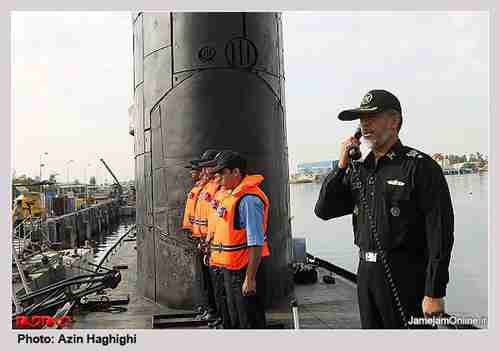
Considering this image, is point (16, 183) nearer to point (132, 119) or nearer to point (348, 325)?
point (132, 119)

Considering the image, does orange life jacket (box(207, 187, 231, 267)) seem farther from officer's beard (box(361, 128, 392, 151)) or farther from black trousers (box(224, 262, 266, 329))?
officer's beard (box(361, 128, 392, 151))

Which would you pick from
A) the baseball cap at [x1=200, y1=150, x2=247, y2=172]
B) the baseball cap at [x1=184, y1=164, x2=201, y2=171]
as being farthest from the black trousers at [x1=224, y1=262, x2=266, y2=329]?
the baseball cap at [x1=184, y1=164, x2=201, y2=171]

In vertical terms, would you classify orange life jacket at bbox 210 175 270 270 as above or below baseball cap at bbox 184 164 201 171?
below

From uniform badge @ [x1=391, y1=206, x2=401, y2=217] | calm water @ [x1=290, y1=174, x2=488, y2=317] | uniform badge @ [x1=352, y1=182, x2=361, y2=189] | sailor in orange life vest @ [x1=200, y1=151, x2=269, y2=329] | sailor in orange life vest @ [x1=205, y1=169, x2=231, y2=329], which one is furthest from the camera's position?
calm water @ [x1=290, y1=174, x2=488, y2=317]

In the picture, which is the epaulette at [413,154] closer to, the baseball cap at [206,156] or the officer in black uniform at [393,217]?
the officer in black uniform at [393,217]

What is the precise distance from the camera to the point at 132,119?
6.74 metres

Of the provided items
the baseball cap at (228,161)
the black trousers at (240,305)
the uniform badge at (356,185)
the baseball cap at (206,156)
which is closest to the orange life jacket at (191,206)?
the baseball cap at (206,156)

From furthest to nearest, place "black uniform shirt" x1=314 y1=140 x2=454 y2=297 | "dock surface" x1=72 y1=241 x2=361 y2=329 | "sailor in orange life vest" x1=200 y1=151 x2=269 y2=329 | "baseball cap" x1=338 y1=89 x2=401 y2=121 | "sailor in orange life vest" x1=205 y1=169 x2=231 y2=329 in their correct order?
"dock surface" x1=72 y1=241 x2=361 y2=329 < "sailor in orange life vest" x1=205 y1=169 x2=231 y2=329 < "sailor in orange life vest" x1=200 y1=151 x2=269 y2=329 < "baseball cap" x1=338 y1=89 x2=401 y2=121 < "black uniform shirt" x1=314 y1=140 x2=454 y2=297

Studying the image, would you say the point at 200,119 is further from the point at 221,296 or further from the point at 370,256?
the point at 370,256

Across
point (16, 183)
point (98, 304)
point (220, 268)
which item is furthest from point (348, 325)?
point (16, 183)

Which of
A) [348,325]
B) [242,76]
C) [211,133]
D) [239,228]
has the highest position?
[242,76]

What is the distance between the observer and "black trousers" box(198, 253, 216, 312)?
505cm

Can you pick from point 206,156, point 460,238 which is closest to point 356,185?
point 206,156

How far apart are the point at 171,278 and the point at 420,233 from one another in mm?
3239
